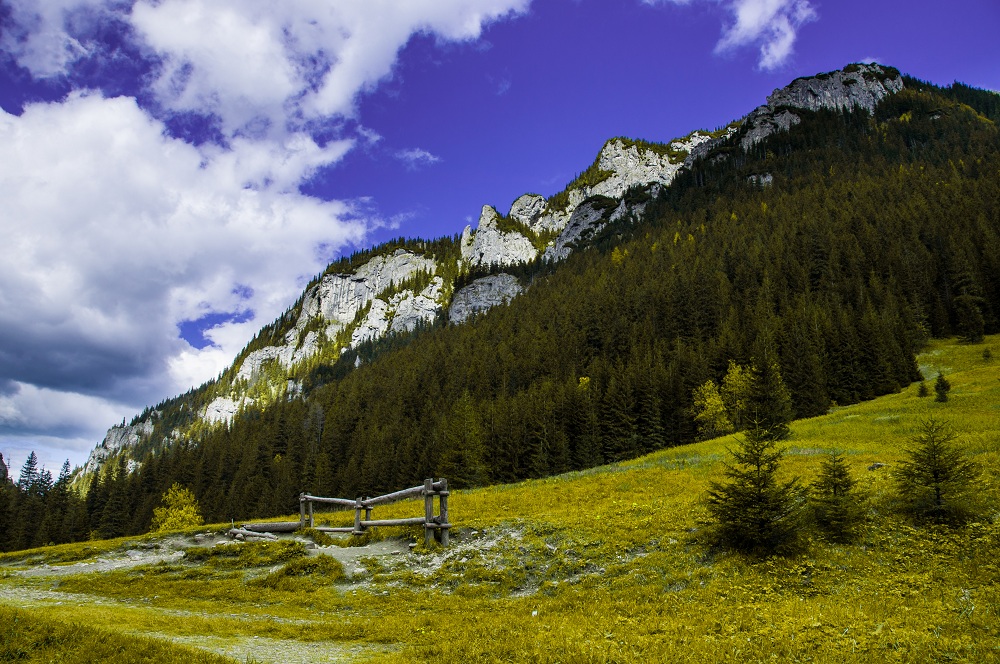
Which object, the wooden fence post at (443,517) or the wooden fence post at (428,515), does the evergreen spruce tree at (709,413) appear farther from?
the wooden fence post at (428,515)

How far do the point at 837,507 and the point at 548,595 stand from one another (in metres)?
9.96

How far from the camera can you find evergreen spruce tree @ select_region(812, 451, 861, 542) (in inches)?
614

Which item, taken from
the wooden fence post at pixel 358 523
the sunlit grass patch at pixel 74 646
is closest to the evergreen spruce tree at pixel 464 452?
the wooden fence post at pixel 358 523

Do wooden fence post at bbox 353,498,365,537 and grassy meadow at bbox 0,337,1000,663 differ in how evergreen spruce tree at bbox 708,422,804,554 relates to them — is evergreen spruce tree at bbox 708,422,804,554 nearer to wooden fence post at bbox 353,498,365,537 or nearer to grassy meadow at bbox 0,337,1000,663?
grassy meadow at bbox 0,337,1000,663

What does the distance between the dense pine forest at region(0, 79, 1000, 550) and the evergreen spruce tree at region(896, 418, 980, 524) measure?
21.9m

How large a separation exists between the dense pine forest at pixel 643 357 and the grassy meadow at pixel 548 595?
81.2 ft

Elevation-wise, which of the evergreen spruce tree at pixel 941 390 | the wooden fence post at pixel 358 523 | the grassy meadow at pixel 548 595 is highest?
the evergreen spruce tree at pixel 941 390

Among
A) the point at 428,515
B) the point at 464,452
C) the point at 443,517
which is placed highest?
the point at 464,452

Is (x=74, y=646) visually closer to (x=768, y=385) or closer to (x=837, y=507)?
(x=837, y=507)

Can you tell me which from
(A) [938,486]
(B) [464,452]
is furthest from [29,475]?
(A) [938,486]

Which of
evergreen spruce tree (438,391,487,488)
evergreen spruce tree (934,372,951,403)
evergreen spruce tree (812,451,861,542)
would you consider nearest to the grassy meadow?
evergreen spruce tree (812,451,861,542)

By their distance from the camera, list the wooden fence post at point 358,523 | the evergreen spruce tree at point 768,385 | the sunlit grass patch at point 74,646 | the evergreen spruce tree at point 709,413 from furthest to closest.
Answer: the evergreen spruce tree at point 709,413, the evergreen spruce tree at point 768,385, the wooden fence post at point 358,523, the sunlit grass patch at point 74,646

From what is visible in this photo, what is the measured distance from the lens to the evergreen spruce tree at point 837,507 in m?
15.6

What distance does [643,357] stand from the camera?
8456cm
